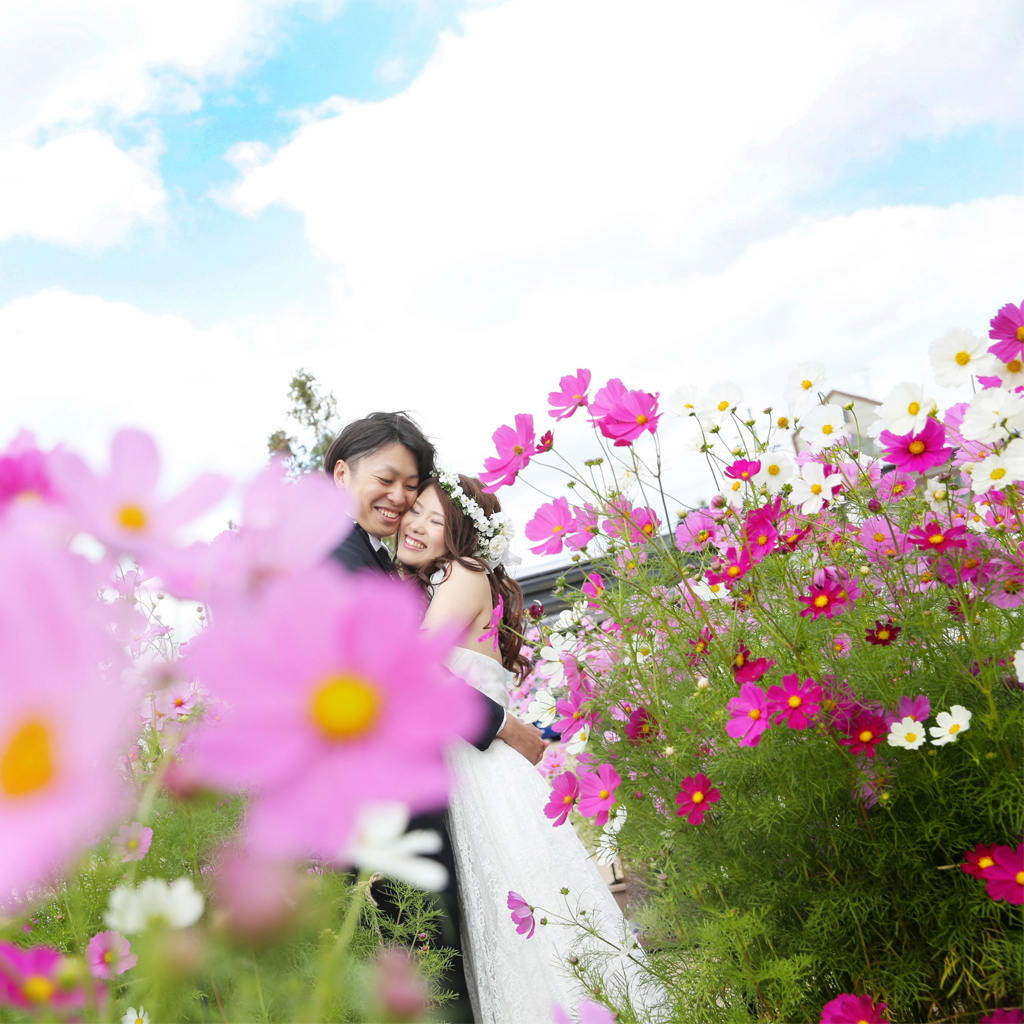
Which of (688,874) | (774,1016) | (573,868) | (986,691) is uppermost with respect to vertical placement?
(986,691)

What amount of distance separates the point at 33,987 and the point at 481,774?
2135 mm

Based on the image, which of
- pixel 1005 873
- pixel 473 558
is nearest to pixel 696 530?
pixel 1005 873

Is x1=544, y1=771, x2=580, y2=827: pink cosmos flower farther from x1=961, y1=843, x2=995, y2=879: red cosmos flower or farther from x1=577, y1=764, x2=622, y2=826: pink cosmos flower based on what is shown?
x1=961, y1=843, x2=995, y2=879: red cosmos flower

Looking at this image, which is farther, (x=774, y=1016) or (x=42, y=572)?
(x=774, y=1016)

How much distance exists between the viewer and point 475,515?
2590mm

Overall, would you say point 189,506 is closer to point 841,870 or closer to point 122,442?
point 122,442

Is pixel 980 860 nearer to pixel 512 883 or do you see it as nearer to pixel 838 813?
pixel 838 813

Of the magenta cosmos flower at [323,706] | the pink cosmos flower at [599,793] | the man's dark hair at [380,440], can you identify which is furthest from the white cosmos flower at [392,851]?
the man's dark hair at [380,440]

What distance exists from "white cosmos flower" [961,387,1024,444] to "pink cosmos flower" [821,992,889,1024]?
0.65 metres

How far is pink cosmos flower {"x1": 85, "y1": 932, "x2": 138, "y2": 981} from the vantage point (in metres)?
0.68

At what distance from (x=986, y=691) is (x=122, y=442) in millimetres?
1036

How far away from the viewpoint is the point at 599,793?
135 cm

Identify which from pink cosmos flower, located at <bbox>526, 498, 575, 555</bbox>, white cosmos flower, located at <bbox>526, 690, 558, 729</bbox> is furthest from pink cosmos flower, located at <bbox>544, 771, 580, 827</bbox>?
pink cosmos flower, located at <bbox>526, 498, 575, 555</bbox>

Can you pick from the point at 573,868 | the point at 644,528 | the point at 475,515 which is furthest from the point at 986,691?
the point at 475,515
